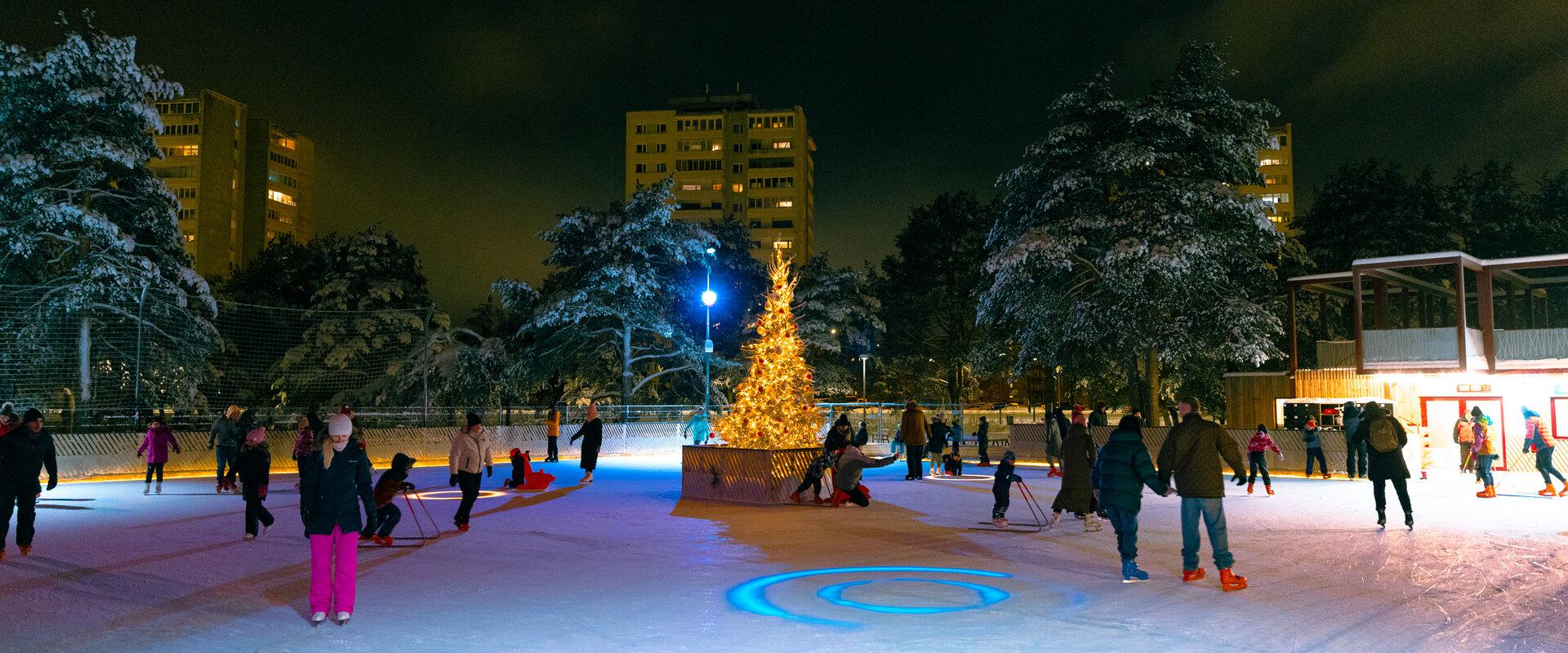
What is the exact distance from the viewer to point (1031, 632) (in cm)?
723

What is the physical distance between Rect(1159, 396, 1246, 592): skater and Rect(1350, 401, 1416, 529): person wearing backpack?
5.11 m

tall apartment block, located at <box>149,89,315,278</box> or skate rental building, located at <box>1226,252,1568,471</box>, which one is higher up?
tall apartment block, located at <box>149,89,315,278</box>

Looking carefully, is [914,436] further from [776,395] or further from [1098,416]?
[1098,416]

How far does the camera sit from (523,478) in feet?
68.0

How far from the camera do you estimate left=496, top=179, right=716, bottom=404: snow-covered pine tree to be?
43.9m

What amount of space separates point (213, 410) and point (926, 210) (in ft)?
138

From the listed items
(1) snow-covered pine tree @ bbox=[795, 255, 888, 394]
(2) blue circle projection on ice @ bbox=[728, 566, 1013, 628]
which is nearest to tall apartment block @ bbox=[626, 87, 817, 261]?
(1) snow-covered pine tree @ bbox=[795, 255, 888, 394]

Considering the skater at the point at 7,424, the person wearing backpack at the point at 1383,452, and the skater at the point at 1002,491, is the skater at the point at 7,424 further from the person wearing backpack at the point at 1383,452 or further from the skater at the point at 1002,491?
the person wearing backpack at the point at 1383,452

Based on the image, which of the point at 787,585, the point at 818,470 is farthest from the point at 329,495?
the point at 818,470

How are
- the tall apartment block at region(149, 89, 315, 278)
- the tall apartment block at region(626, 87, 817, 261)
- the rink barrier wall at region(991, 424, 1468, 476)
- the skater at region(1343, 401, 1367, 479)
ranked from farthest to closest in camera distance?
the tall apartment block at region(626, 87, 817, 261) < the tall apartment block at region(149, 89, 315, 278) < the rink barrier wall at region(991, 424, 1468, 476) < the skater at region(1343, 401, 1367, 479)

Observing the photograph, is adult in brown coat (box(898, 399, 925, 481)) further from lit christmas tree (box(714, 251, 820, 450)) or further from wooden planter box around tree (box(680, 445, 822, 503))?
wooden planter box around tree (box(680, 445, 822, 503))

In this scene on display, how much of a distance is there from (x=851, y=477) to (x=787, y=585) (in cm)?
739

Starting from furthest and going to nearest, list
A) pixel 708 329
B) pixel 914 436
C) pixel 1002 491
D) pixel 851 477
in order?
pixel 708 329, pixel 914 436, pixel 851 477, pixel 1002 491

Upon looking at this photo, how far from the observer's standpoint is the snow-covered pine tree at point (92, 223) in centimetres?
2845
